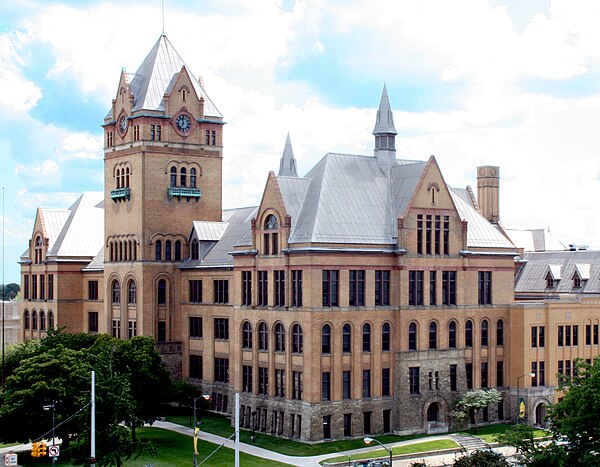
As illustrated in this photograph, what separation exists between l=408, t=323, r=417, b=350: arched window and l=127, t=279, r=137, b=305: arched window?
33280 mm

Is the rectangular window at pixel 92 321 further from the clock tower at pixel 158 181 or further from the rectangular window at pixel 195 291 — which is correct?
the rectangular window at pixel 195 291

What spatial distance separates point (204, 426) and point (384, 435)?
17487mm

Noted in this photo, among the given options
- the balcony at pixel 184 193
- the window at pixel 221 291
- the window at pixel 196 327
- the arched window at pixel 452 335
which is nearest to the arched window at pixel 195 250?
the balcony at pixel 184 193

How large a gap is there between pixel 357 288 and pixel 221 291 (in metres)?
19.6

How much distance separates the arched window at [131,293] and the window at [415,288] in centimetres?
3312

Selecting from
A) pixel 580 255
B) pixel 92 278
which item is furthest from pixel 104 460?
pixel 580 255

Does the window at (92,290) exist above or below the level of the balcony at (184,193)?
below

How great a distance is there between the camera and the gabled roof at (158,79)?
376ft

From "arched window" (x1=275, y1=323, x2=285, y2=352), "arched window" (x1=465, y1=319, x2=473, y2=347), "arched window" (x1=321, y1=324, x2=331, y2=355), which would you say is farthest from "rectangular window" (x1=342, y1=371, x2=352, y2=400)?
"arched window" (x1=465, y1=319, x2=473, y2=347)

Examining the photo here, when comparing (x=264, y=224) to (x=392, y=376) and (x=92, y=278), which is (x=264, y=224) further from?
(x=92, y=278)

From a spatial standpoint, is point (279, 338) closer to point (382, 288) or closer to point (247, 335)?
point (247, 335)

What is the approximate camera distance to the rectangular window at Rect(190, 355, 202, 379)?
4476 inches

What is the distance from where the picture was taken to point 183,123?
115625 millimetres

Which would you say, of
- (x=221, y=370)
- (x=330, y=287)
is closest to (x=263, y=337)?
(x=330, y=287)
